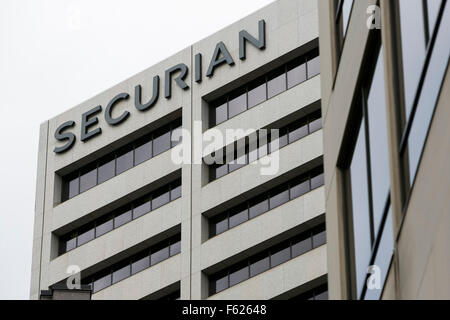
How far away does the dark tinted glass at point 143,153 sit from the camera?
60562mm

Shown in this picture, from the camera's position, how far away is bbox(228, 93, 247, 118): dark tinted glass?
57.3 metres

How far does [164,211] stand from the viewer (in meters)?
58.4

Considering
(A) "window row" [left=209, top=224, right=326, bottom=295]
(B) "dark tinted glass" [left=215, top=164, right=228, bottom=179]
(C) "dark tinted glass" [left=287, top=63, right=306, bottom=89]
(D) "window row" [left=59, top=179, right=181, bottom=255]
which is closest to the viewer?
(A) "window row" [left=209, top=224, right=326, bottom=295]

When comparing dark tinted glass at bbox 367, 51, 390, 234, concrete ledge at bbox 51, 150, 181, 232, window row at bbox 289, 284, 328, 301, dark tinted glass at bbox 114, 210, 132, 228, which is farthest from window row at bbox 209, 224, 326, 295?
dark tinted glass at bbox 367, 51, 390, 234

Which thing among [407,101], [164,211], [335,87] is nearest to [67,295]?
[335,87]

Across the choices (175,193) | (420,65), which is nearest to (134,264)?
(175,193)

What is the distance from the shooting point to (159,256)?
58.7 m

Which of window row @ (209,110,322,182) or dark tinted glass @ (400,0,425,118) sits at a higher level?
window row @ (209,110,322,182)

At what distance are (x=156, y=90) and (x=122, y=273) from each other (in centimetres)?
827

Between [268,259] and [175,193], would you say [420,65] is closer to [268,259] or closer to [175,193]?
[268,259]

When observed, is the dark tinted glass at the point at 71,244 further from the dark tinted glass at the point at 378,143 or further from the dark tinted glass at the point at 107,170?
the dark tinted glass at the point at 378,143

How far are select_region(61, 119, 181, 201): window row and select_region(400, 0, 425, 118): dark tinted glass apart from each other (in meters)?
42.8

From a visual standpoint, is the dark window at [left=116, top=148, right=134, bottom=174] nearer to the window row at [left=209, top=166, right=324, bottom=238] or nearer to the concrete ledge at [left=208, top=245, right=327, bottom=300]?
the window row at [left=209, top=166, right=324, bottom=238]

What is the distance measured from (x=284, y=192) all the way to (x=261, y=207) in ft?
3.94
